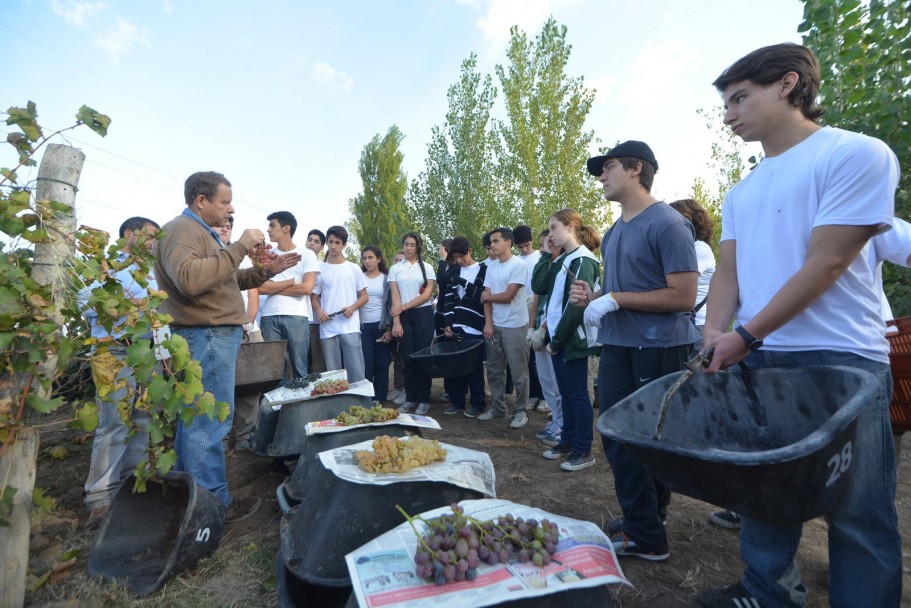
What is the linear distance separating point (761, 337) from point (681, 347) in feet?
3.05

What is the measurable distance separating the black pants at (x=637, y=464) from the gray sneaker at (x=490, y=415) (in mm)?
3112

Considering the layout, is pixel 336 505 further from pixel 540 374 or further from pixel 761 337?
pixel 540 374

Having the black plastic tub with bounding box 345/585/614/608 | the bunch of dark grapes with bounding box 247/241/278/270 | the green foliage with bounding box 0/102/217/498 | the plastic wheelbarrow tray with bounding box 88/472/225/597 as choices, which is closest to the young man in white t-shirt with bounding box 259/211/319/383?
the bunch of dark grapes with bounding box 247/241/278/270

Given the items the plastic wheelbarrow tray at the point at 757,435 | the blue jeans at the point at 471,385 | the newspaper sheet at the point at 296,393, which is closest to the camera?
the plastic wheelbarrow tray at the point at 757,435

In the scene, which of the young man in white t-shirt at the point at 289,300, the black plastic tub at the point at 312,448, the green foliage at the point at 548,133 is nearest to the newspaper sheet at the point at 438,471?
the black plastic tub at the point at 312,448

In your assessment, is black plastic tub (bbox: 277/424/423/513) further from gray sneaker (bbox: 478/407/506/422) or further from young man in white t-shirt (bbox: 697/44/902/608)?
gray sneaker (bbox: 478/407/506/422)

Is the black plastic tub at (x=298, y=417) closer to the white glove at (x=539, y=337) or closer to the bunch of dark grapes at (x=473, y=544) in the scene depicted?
the white glove at (x=539, y=337)

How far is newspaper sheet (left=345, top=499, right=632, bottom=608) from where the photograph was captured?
1455mm

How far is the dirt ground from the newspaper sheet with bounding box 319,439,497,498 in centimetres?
67

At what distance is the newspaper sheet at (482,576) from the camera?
146cm

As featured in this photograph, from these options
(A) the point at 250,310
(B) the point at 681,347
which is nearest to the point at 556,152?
(A) the point at 250,310

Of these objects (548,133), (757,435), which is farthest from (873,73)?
(548,133)

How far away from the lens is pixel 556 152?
1659 centimetres

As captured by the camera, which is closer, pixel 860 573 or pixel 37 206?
pixel 860 573
